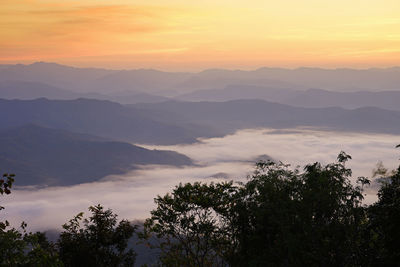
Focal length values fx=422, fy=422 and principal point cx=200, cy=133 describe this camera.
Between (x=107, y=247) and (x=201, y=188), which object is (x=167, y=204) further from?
→ (x=107, y=247)

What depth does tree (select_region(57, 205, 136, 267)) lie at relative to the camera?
30.2m

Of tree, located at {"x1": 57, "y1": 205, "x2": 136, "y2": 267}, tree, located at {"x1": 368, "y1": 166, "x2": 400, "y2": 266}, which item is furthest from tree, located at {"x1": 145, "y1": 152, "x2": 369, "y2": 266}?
tree, located at {"x1": 57, "y1": 205, "x2": 136, "y2": 267}

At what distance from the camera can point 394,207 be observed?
22.1 meters

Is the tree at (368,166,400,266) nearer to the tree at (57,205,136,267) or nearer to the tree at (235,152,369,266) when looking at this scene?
the tree at (235,152,369,266)

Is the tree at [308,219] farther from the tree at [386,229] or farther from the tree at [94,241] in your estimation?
the tree at [94,241]

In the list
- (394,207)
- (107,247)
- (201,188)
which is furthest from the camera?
(107,247)

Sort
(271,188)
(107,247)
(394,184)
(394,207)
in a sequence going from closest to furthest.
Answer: (394,207)
(394,184)
(271,188)
(107,247)

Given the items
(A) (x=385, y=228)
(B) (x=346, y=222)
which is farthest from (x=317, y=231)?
(A) (x=385, y=228)

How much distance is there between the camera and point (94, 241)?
3206 centimetres

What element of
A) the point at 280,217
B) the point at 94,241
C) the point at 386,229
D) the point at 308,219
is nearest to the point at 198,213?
the point at 280,217

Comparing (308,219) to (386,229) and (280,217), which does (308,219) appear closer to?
(280,217)

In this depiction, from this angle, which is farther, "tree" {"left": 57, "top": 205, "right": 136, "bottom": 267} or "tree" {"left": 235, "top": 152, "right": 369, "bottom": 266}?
"tree" {"left": 57, "top": 205, "right": 136, "bottom": 267}

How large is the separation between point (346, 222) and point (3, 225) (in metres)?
16.7

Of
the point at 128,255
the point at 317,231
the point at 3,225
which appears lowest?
the point at 128,255
